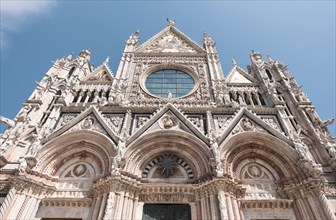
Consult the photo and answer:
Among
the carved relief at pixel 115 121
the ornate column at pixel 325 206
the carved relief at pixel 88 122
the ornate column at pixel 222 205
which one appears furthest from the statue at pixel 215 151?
the carved relief at pixel 88 122

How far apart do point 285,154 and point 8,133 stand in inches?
453

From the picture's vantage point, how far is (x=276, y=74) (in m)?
16.0

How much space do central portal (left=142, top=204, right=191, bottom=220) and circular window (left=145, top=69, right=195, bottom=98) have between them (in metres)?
6.78

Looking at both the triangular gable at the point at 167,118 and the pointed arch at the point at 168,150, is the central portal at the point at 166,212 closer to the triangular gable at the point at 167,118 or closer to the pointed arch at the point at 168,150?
the pointed arch at the point at 168,150

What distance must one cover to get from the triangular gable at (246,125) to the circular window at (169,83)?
3.88 metres

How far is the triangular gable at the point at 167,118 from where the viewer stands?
11.4 meters

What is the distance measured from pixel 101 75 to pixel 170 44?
5892 millimetres

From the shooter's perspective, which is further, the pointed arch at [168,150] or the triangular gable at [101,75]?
the triangular gable at [101,75]

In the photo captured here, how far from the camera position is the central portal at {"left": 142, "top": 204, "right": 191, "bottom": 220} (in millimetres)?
9406

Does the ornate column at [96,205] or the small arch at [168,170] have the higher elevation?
the small arch at [168,170]

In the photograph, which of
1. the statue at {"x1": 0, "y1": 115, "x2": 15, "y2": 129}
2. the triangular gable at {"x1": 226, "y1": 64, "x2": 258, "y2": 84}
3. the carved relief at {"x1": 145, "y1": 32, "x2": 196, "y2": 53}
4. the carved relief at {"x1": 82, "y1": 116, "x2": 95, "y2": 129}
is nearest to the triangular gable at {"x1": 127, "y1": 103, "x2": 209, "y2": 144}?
the carved relief at {"x1": 82, "y1": 116, "x2": 95, "y2": 129}

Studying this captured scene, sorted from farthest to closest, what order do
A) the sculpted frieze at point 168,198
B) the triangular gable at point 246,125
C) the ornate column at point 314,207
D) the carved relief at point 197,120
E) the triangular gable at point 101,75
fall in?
the triangular gable at point 101,75 < the carved relief at point 197,120 < the triangular gable at point 246,125 < the sculpted frieze at point 168,198 < the ornate column at point 314,207

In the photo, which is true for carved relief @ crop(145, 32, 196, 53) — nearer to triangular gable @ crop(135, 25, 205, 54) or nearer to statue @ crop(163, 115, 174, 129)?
triangular gable @ crop(135, 25, 205, 54)

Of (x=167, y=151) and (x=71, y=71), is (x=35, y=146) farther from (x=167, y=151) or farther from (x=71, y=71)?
(x=71, y=71)
